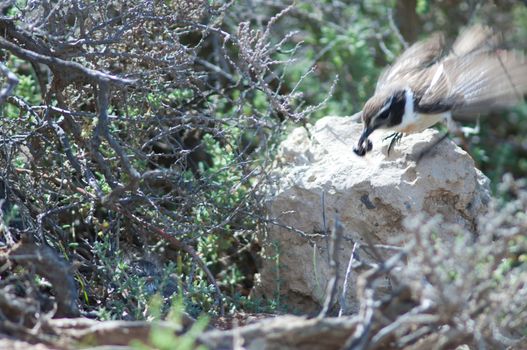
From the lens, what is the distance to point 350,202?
4812 mm

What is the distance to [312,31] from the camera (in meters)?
→ 7.89

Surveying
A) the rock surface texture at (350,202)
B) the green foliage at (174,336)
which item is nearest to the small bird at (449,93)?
the rock surface texture at (350,202)

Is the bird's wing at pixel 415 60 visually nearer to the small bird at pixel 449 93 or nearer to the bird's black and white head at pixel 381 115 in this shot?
the small bird at pixel 449 93

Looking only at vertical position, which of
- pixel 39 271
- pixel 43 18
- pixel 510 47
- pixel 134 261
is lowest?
pixel 134 261

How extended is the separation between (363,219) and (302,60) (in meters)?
2.99

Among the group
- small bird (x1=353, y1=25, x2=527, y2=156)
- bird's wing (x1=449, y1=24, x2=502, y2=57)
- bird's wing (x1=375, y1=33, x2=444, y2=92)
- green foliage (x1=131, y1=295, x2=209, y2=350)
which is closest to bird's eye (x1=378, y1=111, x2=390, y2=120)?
small bird (x1=353, y1=25, x2=527, y2=156)

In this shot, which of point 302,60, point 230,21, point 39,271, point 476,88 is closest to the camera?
point 39,271

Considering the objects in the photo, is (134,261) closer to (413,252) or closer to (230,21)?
(413,252)

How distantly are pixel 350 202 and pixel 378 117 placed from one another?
54 centimetres

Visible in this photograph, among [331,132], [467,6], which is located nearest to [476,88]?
[331,132]

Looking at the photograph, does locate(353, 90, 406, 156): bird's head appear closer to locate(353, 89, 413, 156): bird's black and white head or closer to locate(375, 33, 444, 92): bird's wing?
locate(353, 89, 413, 156): bird's black and white head

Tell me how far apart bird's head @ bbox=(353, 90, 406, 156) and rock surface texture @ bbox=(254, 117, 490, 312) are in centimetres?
8

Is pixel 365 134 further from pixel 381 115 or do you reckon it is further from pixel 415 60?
pixel 415 60

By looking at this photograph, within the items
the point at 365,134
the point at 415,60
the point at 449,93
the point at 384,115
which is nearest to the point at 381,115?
the point at 384,115
